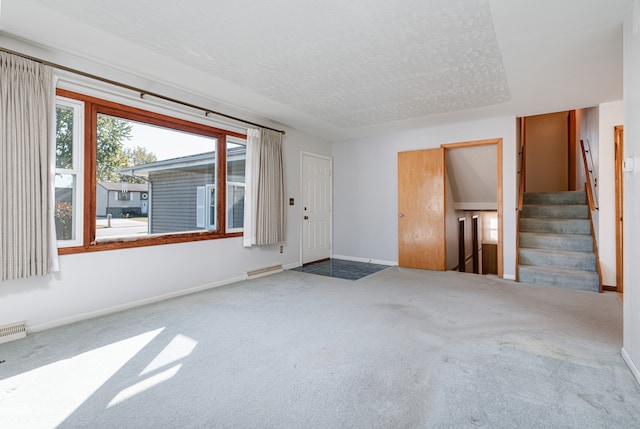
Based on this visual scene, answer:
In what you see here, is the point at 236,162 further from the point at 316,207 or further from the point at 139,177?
the point at 316,207

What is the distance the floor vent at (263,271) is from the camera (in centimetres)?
468

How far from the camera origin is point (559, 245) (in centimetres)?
466

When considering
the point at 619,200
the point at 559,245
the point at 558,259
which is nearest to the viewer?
the point at 619,200

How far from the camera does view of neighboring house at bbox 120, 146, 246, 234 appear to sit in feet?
12.0

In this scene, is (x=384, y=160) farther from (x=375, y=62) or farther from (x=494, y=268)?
(x=494, y=268)

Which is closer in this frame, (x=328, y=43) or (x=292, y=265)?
(x=328, y=43)

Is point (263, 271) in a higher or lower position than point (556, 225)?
lower

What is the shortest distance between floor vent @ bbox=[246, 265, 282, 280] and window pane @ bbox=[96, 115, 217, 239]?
37.7 inches

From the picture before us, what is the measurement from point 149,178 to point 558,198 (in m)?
6.58

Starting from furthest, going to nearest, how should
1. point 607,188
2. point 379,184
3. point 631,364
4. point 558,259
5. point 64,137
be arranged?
point 379,184, point 558,259, point 607,188, point 64,137, point 631,364

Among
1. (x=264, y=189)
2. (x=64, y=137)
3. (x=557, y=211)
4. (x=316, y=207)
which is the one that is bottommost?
(x=557, y=211)

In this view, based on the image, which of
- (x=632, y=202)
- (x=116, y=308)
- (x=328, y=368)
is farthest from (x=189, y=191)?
(x=632, y=202)

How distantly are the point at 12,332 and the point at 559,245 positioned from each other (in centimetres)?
645

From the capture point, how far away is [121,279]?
128 inches
